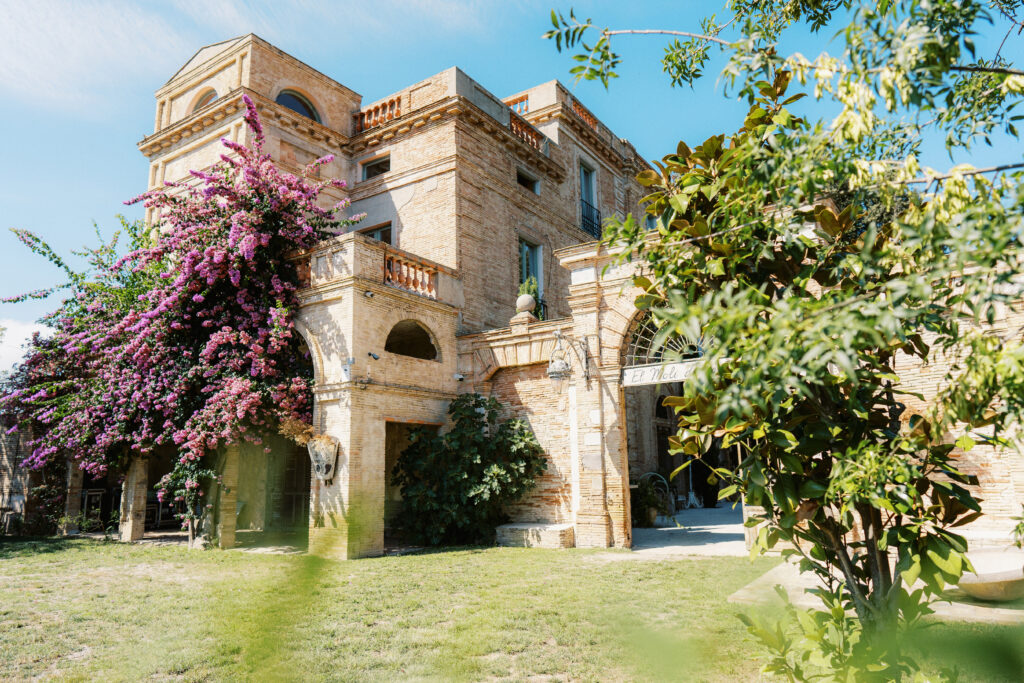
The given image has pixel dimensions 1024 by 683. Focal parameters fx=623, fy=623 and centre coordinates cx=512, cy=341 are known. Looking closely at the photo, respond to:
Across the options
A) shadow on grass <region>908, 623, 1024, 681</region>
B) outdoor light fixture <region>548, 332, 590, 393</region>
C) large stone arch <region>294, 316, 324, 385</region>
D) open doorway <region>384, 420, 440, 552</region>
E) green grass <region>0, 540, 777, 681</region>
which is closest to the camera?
shadow on grass <region>908, 623, 1024, 681</region>

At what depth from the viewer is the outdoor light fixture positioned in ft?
36.2

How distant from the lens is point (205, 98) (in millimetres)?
15992

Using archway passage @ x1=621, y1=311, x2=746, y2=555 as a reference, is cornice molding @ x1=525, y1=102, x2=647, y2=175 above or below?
above

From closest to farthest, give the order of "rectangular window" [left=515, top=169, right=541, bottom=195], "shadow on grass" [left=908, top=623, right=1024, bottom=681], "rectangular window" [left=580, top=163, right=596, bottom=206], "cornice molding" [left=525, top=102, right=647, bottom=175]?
"shadow on grass" [left=908, top=623, right=1024, bottom=681] → "rectangular window" [left=515, top=169, right=541, bottom=195] → "cornice molding" [left=525, top=102, right=647, bottom=175] → "rectangular window" [left=580, top=163, right=596, bottom=206]

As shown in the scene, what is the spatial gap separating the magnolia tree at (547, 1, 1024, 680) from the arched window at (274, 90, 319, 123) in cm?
1436

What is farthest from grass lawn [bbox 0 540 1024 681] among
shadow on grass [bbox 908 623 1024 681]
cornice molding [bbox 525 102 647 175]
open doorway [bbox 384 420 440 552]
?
cornice molding [bbox 525 102 647 175]

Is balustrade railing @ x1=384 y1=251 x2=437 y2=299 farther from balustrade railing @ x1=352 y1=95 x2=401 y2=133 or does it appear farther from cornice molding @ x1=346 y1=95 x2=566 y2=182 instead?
balustrade railing @ x1=352 y1=95 x2=401 y2=133

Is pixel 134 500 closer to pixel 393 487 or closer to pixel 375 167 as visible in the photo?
pixel 393 487

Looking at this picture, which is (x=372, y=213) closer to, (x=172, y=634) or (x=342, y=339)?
(x=342, y=339)

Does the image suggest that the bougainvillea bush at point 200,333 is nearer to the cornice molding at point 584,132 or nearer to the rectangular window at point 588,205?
the cornice molding at point 584,132

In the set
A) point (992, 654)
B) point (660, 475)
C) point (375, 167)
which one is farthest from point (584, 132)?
point (992, 654)

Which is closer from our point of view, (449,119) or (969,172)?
(969,172)

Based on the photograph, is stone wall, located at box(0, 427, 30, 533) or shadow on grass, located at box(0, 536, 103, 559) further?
stone wall, located at box(0, 427, 30, 533)

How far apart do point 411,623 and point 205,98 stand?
15.3 meters
